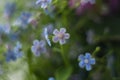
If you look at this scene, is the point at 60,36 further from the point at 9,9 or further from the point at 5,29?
the point at 9,9

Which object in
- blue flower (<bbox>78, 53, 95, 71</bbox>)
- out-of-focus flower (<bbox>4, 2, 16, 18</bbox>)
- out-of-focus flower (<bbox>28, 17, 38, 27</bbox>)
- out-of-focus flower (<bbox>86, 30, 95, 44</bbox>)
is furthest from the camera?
out-of-focus flower (<bbox>4, 2, 16, 18</bbox>)

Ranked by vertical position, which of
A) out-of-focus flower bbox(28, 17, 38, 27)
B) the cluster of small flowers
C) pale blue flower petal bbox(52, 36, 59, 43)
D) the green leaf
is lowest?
the green leaf

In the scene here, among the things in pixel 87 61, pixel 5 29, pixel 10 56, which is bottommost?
pixel 87 61

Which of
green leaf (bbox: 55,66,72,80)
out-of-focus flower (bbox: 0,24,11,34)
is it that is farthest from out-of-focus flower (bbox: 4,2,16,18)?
green leaf (bbox: 55,66,72,80)

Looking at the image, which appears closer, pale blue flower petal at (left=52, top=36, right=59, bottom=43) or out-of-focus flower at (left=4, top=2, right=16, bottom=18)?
pale blue flower petal at (left=52, top=36, right=59, bottom=43)

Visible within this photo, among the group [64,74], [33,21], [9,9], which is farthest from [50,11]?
[9,9]

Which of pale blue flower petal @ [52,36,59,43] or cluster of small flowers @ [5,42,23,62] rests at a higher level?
cluster of small flowers @ [5,42,23,62]

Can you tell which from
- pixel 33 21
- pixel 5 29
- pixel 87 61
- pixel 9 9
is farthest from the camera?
pixel 9 9

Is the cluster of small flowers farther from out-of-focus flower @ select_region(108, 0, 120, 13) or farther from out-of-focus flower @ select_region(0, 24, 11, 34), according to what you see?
out-of-focus flower @ select_region(108, 0, 120, 13)

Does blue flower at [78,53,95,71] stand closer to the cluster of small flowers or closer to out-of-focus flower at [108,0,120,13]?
the cluster of small flowers

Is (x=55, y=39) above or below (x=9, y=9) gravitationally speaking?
below

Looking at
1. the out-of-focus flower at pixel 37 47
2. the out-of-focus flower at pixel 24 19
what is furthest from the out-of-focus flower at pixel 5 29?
the out-of-focus flower at pixel 37 47

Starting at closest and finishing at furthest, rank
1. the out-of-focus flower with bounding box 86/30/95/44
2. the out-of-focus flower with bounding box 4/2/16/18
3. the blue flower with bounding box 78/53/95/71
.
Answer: the blue flower with bounding box 78/53/95/71 → the out-of-focus flower with bounding box 86/30/95/44 → the out-of-focus flower with bounding box 4/2/16/18
